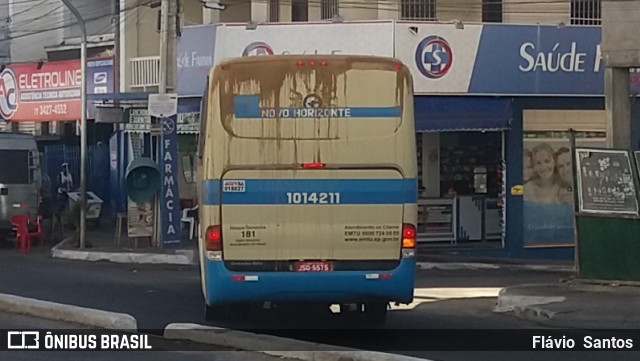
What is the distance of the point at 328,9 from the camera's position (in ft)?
93.0

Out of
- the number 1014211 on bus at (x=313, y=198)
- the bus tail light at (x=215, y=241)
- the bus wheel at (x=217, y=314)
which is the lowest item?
the bus wheel at (x=217, y=314)

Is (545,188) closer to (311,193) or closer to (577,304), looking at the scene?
(577,304)

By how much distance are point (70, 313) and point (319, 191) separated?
380cm

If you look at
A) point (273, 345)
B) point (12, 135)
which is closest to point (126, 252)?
point (12, 135)

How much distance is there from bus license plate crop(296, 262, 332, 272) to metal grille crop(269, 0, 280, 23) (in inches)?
695

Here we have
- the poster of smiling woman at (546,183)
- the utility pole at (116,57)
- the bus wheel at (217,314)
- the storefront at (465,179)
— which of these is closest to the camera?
the bus wheel at (217,314)

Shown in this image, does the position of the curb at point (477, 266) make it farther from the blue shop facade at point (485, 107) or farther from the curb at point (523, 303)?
the curb at point (523, 303)

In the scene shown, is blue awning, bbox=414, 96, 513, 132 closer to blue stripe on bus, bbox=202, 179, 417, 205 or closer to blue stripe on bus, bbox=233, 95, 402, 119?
blue stripe on bus, bbox=233, 95, 402, 119

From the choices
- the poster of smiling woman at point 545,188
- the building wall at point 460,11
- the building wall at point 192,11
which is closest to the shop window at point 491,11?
the building wall at point 460,11

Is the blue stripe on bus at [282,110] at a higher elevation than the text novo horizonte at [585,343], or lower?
higher

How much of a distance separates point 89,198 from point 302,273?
19.2m

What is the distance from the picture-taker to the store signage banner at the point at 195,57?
2580cm

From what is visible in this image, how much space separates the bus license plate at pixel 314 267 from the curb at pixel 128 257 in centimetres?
1123

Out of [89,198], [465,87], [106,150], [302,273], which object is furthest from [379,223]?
[106,150]
